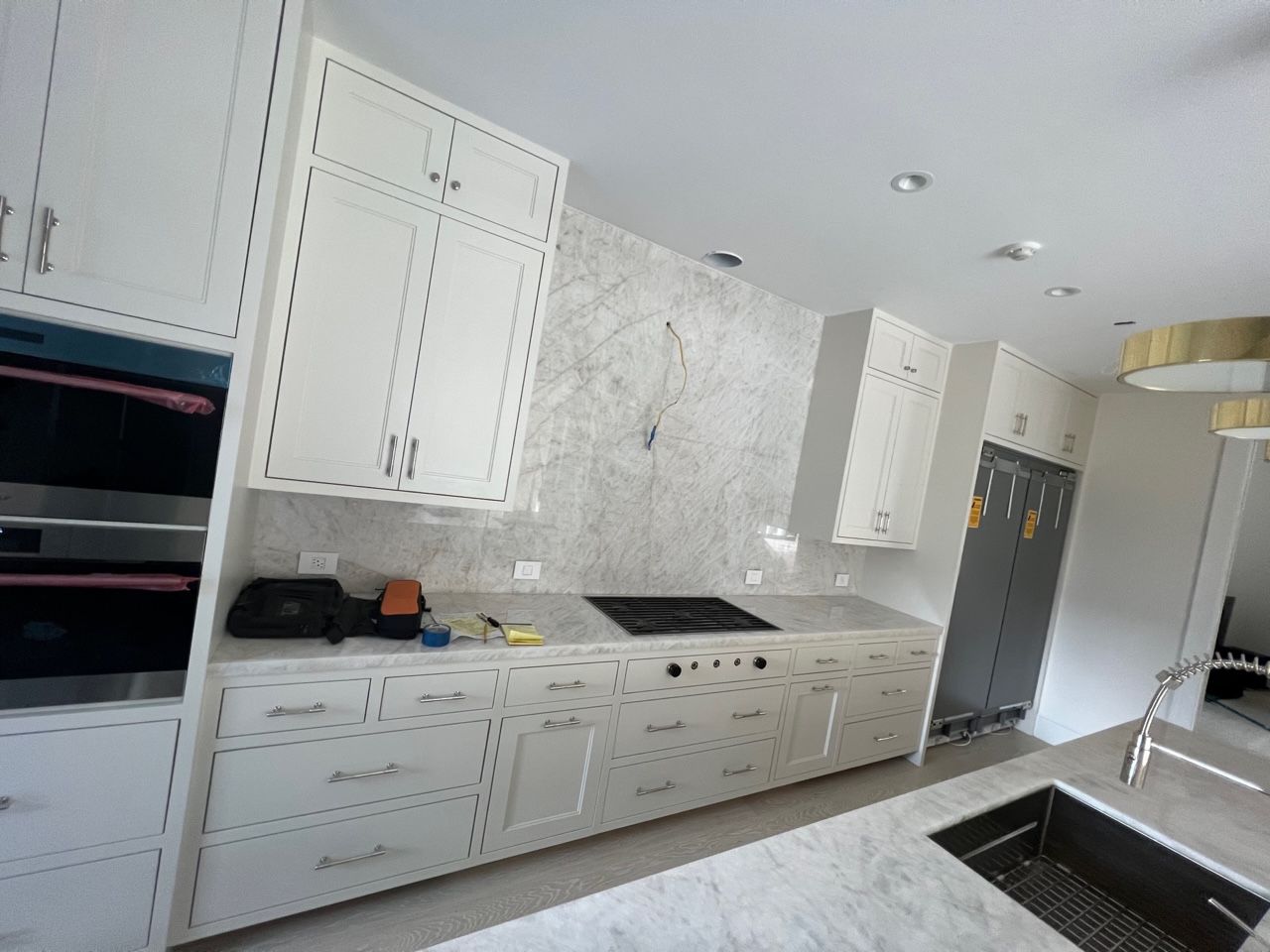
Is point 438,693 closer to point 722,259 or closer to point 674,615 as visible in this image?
point 674,615

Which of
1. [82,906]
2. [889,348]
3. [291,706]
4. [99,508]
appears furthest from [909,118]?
[82,906]

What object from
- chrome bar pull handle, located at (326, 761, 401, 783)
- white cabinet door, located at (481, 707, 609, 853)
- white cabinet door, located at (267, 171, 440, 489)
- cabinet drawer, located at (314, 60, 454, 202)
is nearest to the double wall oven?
white cabinet door, located at (267, 171, 440, 489)

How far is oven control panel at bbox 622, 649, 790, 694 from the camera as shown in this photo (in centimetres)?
220

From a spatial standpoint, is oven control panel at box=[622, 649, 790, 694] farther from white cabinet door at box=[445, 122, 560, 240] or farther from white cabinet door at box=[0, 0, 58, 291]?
A: white cabinet door at box=[0, 0, 58, 291]

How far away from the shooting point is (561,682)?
2.01 m

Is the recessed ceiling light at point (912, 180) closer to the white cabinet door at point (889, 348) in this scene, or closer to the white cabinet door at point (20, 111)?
the white cabinet door at point (889, 348)

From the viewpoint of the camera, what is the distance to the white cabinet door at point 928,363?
3340 mm

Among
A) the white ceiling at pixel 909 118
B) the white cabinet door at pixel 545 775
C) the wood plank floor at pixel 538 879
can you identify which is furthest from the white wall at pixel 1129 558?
the white cabinet door at pixel 545 775

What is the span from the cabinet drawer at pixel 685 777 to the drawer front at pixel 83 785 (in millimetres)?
1452

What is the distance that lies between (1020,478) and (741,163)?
301cm

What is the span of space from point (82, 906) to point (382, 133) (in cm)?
220

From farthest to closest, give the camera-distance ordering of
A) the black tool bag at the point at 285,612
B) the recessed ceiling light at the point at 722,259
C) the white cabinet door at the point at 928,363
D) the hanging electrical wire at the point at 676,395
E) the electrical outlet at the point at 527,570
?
the white cabinet door at the point at 928,363
the hanging electrical wire at the point at 676,395
the recessed ceiling light at the point at 722,259
the electrical outlet at the point at 527,570
the black tool bag at the point at 285,612

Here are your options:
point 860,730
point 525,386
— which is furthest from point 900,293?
point 860,730

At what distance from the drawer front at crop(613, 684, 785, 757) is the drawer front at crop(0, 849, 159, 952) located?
143 cm
